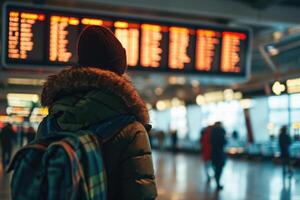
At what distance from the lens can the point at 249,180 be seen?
15.6 metres

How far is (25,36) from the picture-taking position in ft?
20.2

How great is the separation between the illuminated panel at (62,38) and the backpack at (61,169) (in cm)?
468

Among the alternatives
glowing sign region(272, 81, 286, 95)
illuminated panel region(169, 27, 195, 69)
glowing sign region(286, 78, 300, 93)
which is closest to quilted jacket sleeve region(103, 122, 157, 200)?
illuminated panel region(169, 27, 195, 69)

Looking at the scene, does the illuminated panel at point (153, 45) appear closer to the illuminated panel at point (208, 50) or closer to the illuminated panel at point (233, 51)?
the illuminated panel at point (208, 50)

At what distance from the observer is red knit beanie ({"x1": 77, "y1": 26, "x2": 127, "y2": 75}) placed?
1927 mm

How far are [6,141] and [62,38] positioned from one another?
1149cm

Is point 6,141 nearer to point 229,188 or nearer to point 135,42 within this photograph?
point 229,188

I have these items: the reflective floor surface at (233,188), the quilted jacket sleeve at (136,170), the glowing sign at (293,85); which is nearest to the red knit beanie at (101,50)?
the quilted jacket sleeve at (136,170)

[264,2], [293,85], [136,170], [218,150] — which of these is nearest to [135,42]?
[264,2]

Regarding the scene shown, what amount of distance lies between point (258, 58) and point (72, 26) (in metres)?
15.4

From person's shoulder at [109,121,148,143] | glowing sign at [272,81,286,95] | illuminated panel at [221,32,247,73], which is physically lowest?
person's shoulder at [109,121,148,143]

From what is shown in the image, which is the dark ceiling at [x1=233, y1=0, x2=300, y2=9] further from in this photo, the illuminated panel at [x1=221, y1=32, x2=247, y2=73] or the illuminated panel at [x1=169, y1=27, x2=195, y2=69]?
the illuminated panel at [x1=169, y1=27, x2=195, y2=69]

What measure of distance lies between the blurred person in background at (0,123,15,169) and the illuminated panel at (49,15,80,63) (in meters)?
11.2

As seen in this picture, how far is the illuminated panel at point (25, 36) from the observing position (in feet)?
19.9
